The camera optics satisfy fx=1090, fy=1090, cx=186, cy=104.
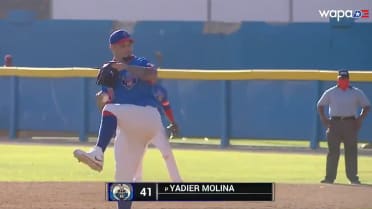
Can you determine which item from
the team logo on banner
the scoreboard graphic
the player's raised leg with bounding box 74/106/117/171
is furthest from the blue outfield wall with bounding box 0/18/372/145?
the player's raised leg with bounding box 74/106/117/171

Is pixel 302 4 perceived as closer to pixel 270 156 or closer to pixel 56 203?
pixel 270 156

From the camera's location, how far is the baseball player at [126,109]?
10359mm

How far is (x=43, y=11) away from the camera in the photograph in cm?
3341

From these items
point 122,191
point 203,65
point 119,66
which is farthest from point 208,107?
point 119,66

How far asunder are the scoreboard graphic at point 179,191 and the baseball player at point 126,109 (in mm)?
200

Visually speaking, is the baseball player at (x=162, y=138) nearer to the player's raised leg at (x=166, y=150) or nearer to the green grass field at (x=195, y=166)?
the player's raised leg at (x=166, y=150)

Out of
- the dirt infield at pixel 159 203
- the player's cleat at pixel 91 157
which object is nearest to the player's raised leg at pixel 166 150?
the dirt infield at pixel 159 203

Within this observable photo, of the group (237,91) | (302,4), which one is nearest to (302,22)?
(302,4)

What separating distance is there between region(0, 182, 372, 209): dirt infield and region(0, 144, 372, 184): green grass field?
1.37m

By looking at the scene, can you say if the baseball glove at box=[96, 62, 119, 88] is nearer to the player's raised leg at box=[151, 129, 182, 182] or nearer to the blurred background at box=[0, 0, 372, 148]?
the player's raised leg at box=[151, 129, 182, 182]

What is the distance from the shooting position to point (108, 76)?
10383 millimetres

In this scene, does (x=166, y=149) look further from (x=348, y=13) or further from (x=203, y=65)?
(x=348, y=13)

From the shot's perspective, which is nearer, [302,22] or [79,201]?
[79,201]

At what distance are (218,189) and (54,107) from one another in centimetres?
1442
